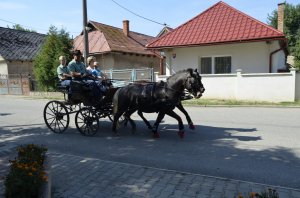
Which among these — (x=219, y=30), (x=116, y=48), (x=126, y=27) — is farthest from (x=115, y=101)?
(x=126, y=27)

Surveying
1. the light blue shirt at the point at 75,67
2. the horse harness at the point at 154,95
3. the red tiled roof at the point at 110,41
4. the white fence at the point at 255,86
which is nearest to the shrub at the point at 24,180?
the horse harness at the point at 154,95

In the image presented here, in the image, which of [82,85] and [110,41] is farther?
[110,41]

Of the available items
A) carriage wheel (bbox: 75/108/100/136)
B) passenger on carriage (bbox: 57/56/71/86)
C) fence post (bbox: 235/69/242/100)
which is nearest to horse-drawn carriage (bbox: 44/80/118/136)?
carriage wheel (bbox: 75/108/100/136)

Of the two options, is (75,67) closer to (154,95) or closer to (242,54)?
(154,95)

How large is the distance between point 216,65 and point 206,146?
41.4 ft

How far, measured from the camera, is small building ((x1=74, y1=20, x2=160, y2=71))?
27344 mm

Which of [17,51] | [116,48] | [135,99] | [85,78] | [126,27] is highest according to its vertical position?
[126,27]

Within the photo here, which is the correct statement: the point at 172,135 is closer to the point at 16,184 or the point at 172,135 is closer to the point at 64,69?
the point at 64,69

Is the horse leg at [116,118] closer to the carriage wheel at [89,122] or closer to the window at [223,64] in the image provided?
the carriage wheel at [89,122]

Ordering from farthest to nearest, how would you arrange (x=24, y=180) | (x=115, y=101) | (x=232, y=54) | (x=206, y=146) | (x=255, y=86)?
(x=232, y=54)
(x=255, y=86)
(x=115, y=101)
(x=206, y=146)
(x=24, y=180)

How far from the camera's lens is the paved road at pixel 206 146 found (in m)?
5.37

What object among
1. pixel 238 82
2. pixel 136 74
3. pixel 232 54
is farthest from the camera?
pixel 136 74

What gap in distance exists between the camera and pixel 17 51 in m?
35.0

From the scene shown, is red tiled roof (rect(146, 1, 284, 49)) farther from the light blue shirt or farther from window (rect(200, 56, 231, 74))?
the light blue shirt
